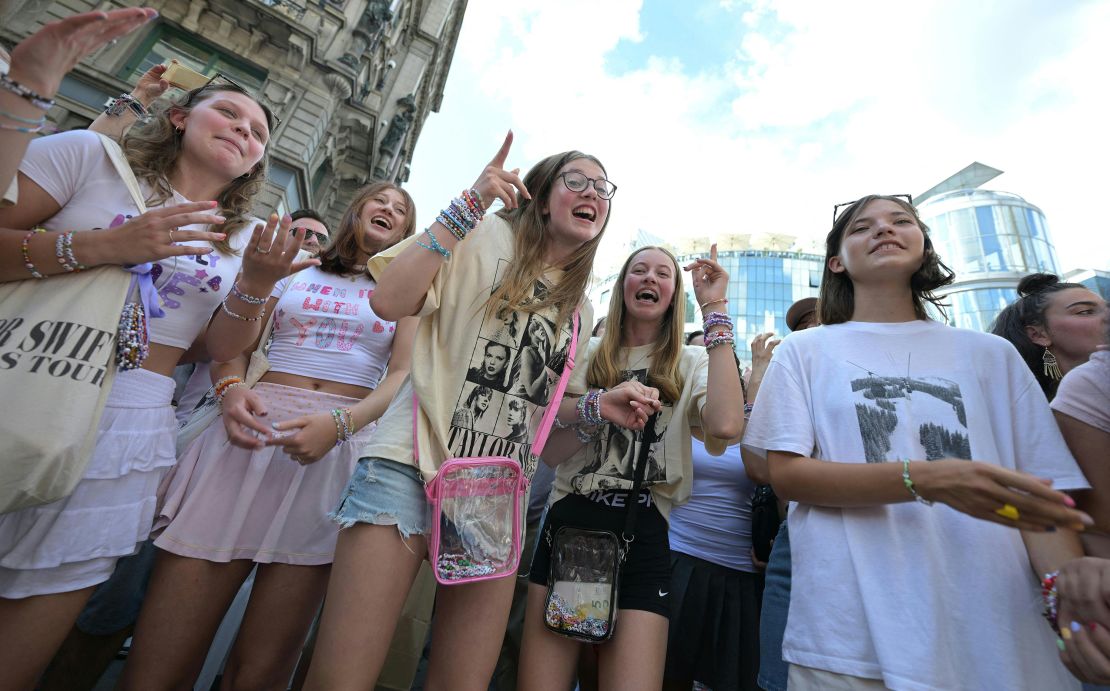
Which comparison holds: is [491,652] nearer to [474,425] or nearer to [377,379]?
[474,425]

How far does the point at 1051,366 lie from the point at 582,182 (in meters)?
3.02

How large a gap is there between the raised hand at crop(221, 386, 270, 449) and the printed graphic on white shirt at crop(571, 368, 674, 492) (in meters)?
1.48

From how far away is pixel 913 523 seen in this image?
5.42 feet

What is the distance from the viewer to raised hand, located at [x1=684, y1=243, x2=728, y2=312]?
2.63 m

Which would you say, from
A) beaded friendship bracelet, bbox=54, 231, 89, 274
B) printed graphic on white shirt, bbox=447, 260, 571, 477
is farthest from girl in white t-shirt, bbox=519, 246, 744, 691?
beaded friendship bracelet, bbox=54, 231, 89, 274

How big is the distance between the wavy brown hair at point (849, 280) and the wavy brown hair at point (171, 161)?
305 centimetres

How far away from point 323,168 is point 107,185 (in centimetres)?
1762

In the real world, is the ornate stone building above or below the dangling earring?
above

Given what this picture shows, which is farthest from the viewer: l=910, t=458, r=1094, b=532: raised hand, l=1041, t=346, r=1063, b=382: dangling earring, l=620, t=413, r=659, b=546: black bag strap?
l=1041, t=346, r=1063, b=382: dangling earring

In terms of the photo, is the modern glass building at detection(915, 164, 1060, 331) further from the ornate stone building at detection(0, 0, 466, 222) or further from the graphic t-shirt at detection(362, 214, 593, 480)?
the graphic t-shirt at detection(362, 214, 593, 480)

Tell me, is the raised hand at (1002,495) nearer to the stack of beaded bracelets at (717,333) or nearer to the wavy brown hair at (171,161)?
the stack of beaded bracelets at (717,333)

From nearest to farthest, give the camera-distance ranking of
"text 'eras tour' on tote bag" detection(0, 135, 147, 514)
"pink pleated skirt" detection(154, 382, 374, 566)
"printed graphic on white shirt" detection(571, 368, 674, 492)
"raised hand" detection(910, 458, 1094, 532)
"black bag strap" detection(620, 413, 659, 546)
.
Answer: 1. "raised hand" detection(910, 458, 1094, 532)
2. "text 'eras tour' on tote bag" detection(0, 135, 147, 514)
3. "pink pleated skirt" detection(154, 382, 374, 566)
4. "black bag strap" detection(620, 413, 659, 546)
5. "printed graphic on white shirt" detection(571, 368, 674, 492)

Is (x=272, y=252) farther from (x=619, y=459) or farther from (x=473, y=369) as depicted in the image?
(x=619, y=459)

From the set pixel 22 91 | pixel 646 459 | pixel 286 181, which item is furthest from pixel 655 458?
pixel 286 181
